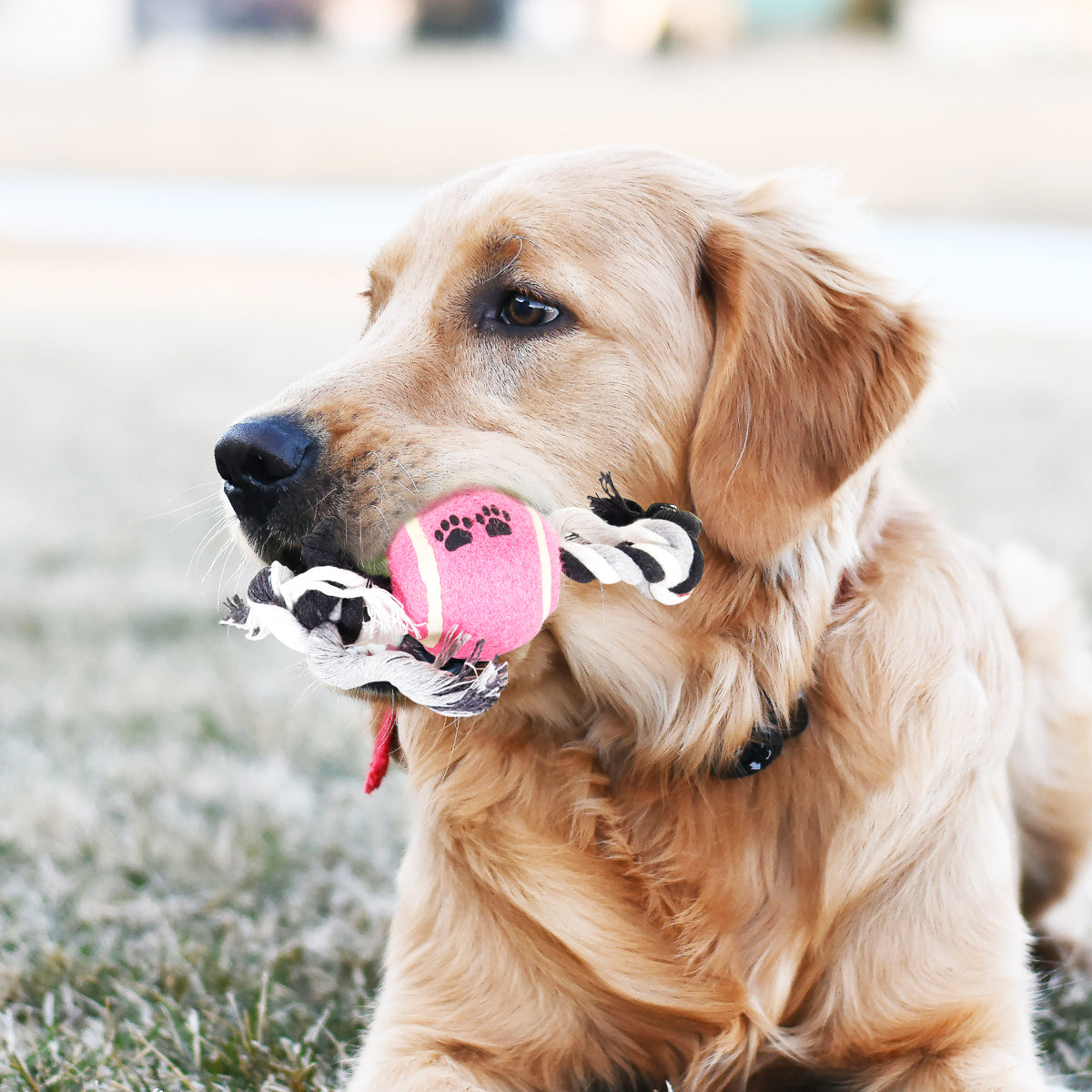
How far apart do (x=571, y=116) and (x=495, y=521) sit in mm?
22847

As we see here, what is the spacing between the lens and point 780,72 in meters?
26.1

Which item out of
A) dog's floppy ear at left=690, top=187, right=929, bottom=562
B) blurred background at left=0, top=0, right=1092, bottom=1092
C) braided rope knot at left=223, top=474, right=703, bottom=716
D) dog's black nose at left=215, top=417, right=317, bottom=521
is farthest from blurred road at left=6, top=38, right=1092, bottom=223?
dog's black nose at left=215, top=417, right=317, bottom=521

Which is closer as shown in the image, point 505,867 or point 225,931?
point 505,867

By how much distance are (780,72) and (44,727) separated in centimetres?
2528

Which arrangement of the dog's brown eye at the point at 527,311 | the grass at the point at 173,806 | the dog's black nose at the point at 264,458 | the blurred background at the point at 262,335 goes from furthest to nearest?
the blurred background at the point at 262,335
the grass at the point at 173,806
the dog's brown eye at the point at 527,311
the dog's black nose at the point at 264,458

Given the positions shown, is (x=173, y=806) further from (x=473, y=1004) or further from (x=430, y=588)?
(x=430, y=588)

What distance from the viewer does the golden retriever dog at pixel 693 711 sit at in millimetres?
2023

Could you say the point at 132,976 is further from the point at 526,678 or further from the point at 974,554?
the point at 974,554

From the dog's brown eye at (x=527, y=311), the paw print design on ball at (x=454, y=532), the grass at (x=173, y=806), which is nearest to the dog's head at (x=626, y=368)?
the dog's brown eye at (x=527, y=311)

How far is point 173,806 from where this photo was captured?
324cm

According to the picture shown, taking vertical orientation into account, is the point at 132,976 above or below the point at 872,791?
below

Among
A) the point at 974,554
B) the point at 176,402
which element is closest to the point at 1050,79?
the point at 176,402

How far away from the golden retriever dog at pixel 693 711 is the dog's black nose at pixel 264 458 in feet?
0.10

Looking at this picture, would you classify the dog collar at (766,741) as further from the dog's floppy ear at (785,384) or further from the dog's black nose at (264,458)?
the dog's black nose at (264,458)
